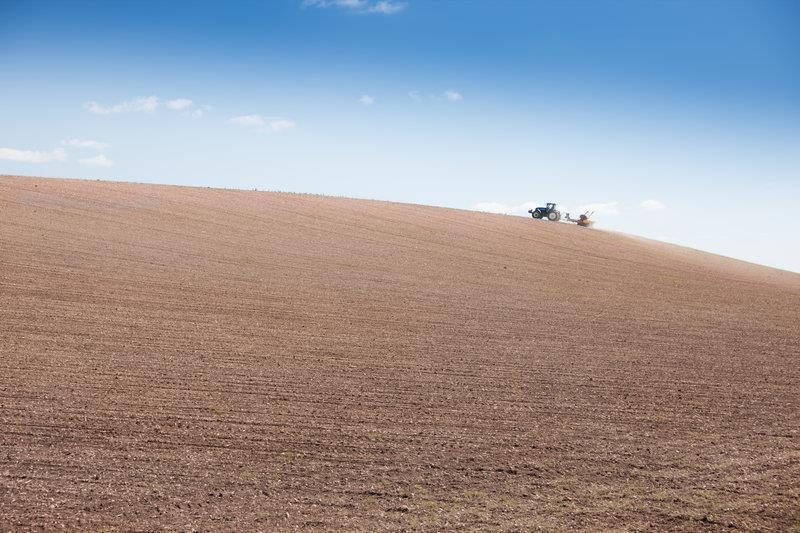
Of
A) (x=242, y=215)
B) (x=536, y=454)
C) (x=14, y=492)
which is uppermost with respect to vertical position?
(x=242, y=215)

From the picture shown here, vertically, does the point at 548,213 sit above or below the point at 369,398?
above

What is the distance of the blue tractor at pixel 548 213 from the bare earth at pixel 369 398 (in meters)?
25.5

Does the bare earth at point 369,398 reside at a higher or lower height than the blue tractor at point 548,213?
lower

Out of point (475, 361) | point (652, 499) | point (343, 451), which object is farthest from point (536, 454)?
point (475, 361)

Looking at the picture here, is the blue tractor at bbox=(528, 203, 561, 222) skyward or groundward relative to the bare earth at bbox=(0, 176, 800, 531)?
skyward

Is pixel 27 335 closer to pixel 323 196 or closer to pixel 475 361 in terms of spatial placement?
pixel 475 361

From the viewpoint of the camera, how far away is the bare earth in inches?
264

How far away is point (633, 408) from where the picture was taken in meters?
10.2

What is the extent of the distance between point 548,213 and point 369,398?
4085cm

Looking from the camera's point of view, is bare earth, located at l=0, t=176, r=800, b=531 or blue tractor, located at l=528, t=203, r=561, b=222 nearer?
bare earth, located at l=0, t=176, r=800, b=531

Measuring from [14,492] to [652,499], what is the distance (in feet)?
22.2

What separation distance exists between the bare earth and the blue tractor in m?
25.5

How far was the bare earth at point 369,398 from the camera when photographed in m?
6.69

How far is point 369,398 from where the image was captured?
9.92 meters
